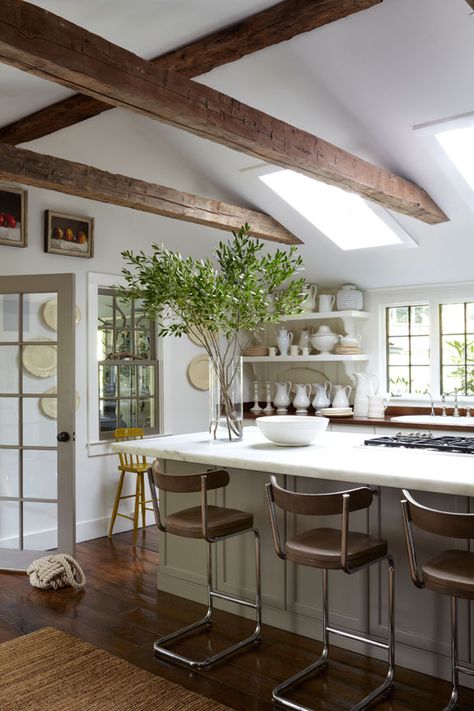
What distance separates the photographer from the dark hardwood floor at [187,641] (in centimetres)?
279

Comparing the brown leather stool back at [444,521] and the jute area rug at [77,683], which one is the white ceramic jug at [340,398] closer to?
the jute area rug at [77,683]

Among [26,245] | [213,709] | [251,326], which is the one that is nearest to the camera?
[213,709]

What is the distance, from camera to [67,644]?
10.8 feet

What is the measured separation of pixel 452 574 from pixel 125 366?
12.4ft

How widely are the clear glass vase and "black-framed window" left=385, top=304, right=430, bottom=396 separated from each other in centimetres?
289

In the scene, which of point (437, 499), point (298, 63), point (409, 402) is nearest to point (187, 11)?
point (298, 63)

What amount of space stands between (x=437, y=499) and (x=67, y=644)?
1.90 meters

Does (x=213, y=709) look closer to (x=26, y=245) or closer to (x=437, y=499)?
(x=437, y=499)

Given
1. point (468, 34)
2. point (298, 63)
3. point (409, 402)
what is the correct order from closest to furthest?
1. point (468, 34)
2. point (298, 63)
3. point (409, 402)

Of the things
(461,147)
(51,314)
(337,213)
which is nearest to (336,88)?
(461,147)

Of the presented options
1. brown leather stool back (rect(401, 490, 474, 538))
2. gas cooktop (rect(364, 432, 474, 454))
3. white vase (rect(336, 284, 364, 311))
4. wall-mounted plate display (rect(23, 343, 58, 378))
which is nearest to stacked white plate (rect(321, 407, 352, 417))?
white vase (rect(336, 284, 364, 311))

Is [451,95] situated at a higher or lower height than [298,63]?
lower

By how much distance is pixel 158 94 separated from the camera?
2900 mm

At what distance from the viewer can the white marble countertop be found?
268 centimetres
